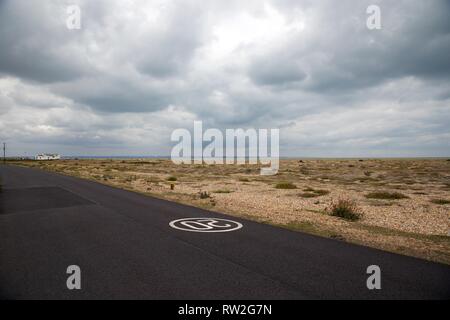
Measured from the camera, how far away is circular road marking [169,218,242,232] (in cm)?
1085

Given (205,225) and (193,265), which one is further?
(205,225)

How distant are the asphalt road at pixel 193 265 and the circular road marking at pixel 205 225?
54cm

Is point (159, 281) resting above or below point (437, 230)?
above

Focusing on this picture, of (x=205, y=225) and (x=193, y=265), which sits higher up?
(x=193, y=265)

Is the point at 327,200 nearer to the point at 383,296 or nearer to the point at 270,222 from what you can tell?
the point at 270,222

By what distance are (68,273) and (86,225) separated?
16.6ft

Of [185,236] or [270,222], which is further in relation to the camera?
[270,222]

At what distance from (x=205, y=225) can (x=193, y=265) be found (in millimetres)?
4756

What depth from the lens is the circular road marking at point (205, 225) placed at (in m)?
10.9

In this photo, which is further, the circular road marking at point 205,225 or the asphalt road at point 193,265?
the circular road marking at point 205,225

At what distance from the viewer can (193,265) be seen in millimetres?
6809

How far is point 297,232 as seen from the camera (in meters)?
10.8
